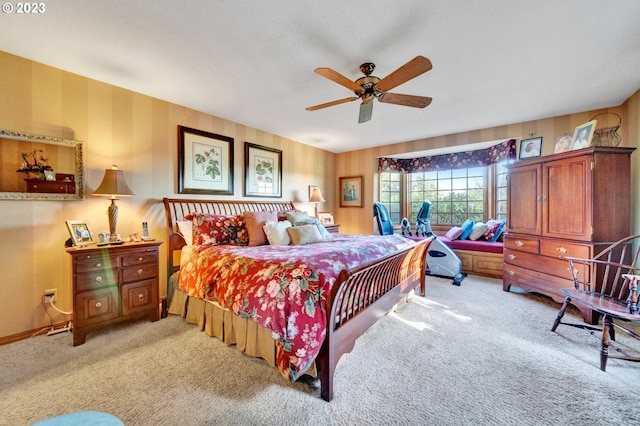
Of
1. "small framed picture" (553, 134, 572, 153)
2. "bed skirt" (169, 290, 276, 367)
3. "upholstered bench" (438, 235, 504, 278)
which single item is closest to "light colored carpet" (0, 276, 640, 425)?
"bed skirt" (169, 290, 276, 367)

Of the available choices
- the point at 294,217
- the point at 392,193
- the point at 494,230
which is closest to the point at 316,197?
the point at 294,217

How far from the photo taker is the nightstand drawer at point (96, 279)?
7.17 feet

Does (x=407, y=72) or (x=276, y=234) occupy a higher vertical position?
(x=407, y=72)

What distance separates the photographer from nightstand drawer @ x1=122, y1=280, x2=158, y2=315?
2.44 meters

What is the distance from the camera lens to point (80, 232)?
2391mm

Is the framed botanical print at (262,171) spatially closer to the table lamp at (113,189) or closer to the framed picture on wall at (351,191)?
the table lamp at (113,189)

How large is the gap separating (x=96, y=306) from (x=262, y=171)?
2.83m

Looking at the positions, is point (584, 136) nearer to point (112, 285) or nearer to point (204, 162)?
point (204, 162)

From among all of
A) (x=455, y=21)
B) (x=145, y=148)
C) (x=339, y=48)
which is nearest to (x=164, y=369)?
(x=145, y=148)

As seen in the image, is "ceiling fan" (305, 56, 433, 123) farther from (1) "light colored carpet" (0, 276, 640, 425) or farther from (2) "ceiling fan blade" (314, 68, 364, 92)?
(1) "light colored carpet" (0, 276, 640, 425)

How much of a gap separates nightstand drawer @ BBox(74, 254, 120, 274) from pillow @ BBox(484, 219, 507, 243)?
213 inches

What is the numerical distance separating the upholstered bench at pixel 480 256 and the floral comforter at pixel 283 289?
2759 mm

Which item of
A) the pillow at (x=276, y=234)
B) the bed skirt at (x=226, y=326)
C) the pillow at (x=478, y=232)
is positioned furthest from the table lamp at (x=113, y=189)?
the pillow at (x=478, y=232)

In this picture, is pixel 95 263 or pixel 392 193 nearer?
pixel 95 263
